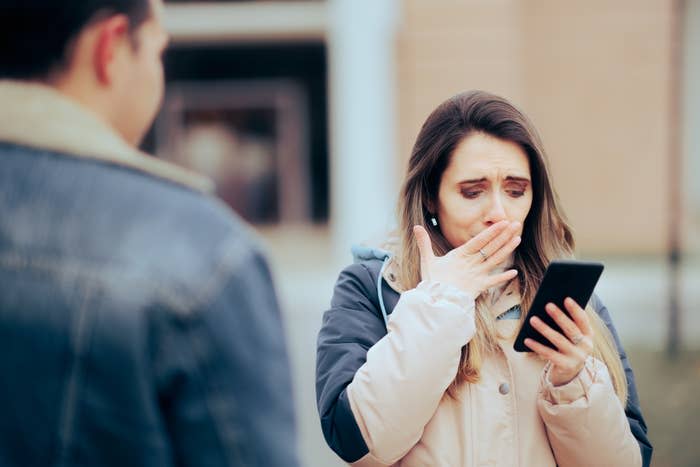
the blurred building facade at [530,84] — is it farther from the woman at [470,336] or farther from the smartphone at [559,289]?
the smartphone at [559,289]

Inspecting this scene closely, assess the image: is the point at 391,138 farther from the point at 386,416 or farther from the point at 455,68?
the point at 386,416

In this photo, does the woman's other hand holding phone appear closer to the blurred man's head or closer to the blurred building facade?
the blurred man's head

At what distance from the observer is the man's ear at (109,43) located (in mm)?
1317

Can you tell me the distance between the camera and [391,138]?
10.9 meters

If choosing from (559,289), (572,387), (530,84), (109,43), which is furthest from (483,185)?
(530,84)

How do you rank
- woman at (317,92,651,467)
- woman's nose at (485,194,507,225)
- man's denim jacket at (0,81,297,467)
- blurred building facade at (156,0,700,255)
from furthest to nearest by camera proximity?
blurred building facade at (156,0,700,255), woman's nose at (485,194,507,225), woman at (317,92,651,467), man's denim jacket at (0,81,297,467)

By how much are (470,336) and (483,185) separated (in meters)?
0.42

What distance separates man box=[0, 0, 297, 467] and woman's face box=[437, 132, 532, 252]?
3.38ft

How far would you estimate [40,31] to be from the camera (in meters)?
1.28

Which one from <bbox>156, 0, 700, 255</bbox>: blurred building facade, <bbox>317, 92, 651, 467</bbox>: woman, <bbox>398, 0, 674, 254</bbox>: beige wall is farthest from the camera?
<bbox>398, 0, 674, 254</bbox>: beige wall

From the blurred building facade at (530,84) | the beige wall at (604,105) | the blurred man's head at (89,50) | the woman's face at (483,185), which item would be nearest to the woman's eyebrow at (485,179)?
the woman's face at (483,185)


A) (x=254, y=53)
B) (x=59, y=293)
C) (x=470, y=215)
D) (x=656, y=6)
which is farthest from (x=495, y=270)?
(x=254, y=53)

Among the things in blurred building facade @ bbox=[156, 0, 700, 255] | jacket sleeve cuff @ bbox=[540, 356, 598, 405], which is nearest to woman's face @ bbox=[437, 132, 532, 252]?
jacket sleeve cuff @ bbox=[540, 356, 598, 405]

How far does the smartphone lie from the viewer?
2.00 meters
